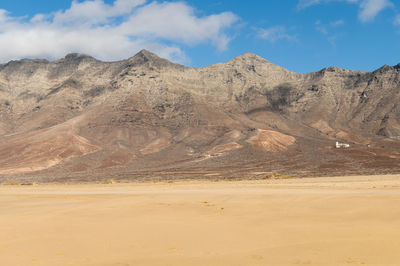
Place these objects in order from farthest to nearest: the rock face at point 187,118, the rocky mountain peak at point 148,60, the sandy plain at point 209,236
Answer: the rocky mountain peak at point 148,60 < the rock face at point 187,118 < the sandy plain at point 209,236

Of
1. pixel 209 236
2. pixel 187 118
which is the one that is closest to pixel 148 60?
pixel 187 118

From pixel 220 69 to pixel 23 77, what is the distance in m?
100

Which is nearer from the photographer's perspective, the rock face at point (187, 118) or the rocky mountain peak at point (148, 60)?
the rock face at point (187, 118)

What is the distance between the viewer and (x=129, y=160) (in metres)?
102

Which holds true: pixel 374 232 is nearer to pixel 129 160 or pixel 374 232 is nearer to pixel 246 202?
pixel 246 202

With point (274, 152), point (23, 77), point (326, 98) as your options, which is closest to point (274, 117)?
point (326, 98)

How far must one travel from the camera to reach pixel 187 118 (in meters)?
144

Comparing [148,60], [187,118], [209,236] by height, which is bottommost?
[209,236]

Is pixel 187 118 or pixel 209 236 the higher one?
pixel 187 118

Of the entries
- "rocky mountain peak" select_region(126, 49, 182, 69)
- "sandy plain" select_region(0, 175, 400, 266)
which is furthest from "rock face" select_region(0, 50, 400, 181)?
"sandy plain" select_region(0, 175, 400, 266)

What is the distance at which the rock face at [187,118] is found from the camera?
9431 cm

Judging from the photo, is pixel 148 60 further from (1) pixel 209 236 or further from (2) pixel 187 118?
(1) pixel 209 236

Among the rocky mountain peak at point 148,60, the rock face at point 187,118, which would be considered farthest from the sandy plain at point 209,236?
the rocky mountain peak at point 148,60

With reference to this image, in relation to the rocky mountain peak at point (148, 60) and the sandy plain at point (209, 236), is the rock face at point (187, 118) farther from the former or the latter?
the sandy plain at point (209, 236)
